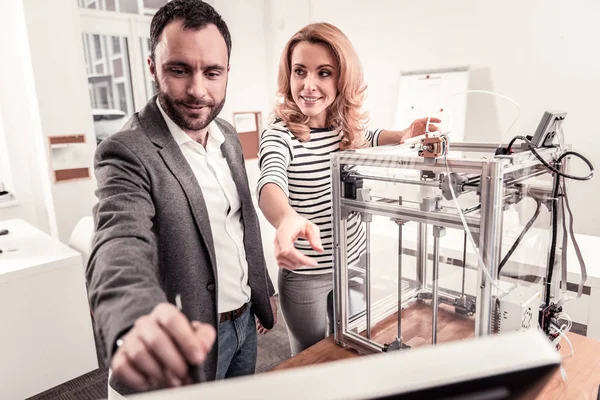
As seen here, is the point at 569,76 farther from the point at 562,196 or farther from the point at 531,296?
the point at 531,296

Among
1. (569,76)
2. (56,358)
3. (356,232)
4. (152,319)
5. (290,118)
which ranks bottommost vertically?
(56,358)

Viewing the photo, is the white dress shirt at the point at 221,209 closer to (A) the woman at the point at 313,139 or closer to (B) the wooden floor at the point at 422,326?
(A) the woman at the point at 313,139

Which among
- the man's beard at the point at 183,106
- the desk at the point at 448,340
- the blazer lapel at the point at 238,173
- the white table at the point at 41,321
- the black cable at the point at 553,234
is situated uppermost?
the man's beard at the point at 183,106

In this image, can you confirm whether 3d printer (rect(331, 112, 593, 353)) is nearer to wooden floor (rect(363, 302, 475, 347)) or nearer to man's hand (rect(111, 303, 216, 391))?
wooden floor (rect(363, 302, 475, 347))

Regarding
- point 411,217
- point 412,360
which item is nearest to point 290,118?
point 411,217

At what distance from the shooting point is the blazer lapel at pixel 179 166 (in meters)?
0.84

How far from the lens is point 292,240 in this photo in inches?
24.0

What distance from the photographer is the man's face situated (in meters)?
0.75

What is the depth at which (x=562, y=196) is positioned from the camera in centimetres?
107

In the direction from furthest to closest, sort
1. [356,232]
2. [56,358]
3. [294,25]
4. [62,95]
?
[294,25] → [62,95] → [56,358] → [356,232]

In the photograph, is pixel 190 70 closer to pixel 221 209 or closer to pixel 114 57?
pixel 221 209

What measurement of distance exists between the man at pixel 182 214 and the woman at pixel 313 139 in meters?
0.10

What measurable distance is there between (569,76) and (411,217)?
7.83 ft

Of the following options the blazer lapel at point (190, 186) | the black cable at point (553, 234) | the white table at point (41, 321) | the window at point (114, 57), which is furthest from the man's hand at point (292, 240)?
the window at point (114, 57)
